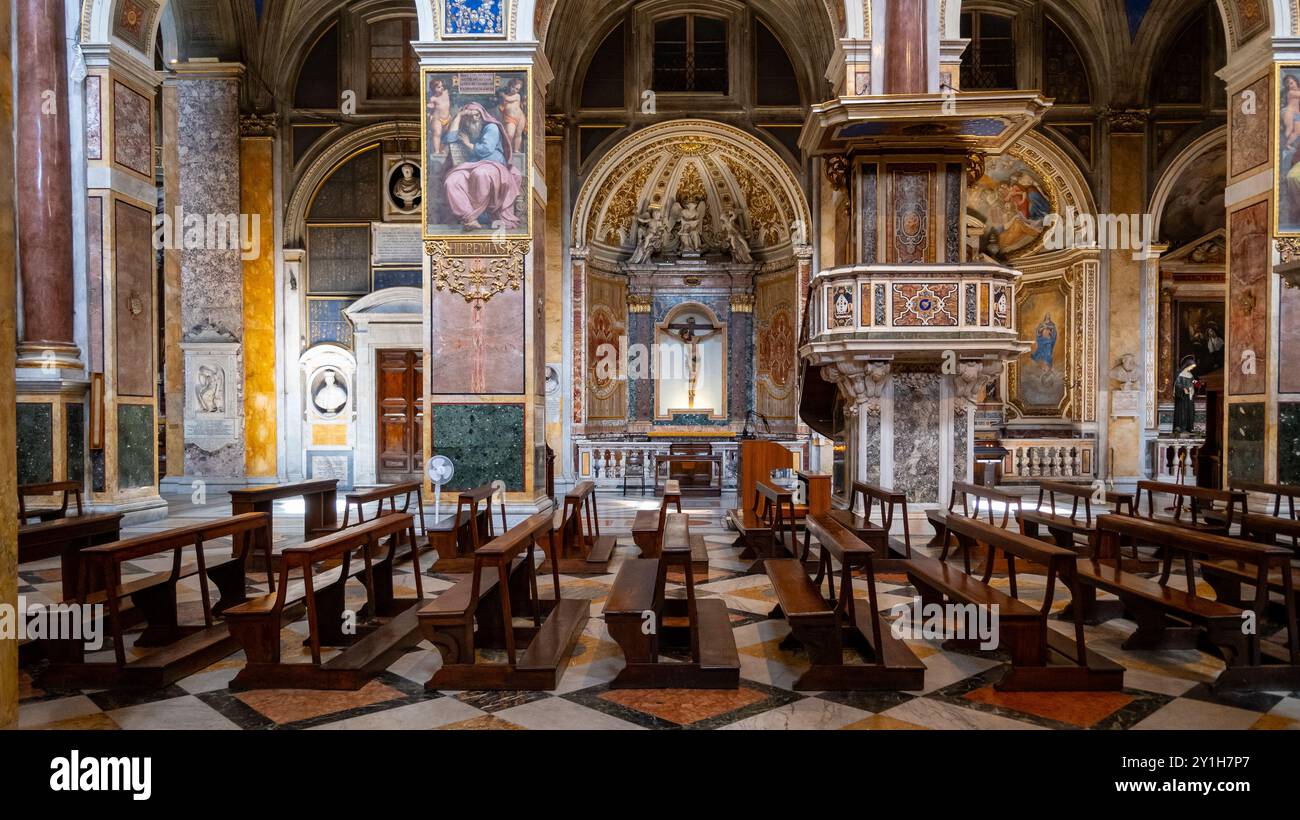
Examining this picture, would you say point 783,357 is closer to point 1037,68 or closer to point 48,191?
point 1037,68

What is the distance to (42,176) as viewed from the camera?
29.5 ft

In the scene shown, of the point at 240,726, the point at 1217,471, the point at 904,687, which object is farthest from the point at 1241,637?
the point at 1217,471

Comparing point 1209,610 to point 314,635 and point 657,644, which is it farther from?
point 314,635

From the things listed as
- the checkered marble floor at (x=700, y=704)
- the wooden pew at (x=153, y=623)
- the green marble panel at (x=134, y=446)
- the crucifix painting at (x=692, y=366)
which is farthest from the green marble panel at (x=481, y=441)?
the crucifix painting at (x=692, y=366)

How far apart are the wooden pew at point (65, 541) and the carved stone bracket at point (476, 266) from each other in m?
4.35

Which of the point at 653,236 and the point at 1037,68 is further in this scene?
the point at 653,236

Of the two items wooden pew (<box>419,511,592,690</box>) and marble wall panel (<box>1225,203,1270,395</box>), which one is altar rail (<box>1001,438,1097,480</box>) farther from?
wooden pew (<box>419,511,592,690</box>)

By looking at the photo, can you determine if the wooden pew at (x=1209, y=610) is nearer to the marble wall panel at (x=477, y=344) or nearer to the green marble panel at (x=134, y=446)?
the marble wall panel at (x=477, y=344)

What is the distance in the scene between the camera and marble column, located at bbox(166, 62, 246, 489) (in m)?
13.8

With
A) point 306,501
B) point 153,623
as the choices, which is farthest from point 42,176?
point 153,623

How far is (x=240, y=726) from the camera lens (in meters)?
3.48

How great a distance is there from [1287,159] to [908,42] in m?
4.49

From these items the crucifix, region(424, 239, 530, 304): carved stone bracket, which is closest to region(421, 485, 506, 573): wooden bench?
region(424, 239, 530, 304): carved stone bracket
